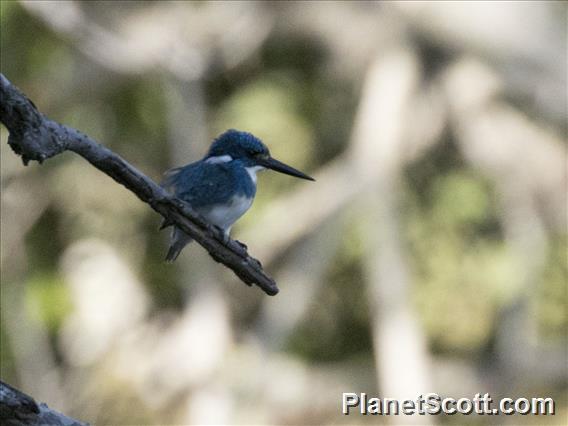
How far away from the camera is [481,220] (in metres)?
10.6

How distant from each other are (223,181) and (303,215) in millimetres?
5717

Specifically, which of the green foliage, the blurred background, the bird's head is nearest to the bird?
the bird's head

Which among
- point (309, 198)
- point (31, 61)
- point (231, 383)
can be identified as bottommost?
point (231, 383)

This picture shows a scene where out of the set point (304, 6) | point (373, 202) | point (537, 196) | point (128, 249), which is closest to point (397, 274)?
point (373, 202)

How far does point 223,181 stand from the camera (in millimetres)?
3512

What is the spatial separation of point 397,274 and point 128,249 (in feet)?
8.64

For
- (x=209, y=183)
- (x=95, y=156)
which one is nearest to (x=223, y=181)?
(x=209, y=183)

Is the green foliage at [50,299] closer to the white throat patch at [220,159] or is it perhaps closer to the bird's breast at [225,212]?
the white throat patch at [220,159]

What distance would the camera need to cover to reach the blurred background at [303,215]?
28.1 ft

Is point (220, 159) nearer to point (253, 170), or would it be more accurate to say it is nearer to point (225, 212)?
point (253, 170)

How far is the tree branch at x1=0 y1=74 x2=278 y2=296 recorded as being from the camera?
6.66 feet

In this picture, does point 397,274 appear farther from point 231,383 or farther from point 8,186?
point 8,186

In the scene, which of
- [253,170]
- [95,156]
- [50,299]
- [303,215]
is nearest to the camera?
[95,156]

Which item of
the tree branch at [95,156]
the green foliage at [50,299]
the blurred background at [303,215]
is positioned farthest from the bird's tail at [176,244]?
the green foliage at [50,299]
